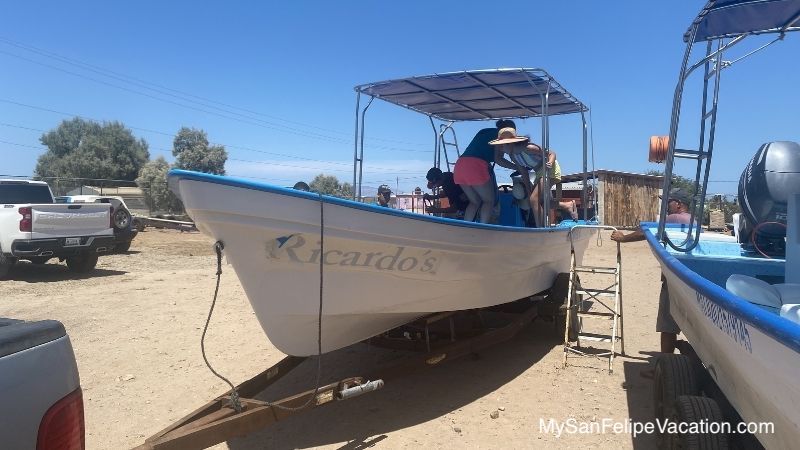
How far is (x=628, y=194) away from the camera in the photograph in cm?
2209

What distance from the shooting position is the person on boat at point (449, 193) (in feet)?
20.6

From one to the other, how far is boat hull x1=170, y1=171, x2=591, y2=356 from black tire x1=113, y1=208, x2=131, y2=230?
36.1 feet

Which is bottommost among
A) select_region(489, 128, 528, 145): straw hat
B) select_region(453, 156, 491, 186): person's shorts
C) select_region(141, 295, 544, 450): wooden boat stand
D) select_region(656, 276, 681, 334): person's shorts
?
select_region(141, 295, 544, 450): wooden boat stand

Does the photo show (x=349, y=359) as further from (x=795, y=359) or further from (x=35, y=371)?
(x=795, y=359)

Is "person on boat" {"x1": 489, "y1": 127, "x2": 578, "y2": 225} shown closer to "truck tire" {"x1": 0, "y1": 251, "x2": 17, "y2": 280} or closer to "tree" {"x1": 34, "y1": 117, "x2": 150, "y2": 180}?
"truck tire" {"x1": 0, "y1": 251, "x2": 17, "y2": 280}

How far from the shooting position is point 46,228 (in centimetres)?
945

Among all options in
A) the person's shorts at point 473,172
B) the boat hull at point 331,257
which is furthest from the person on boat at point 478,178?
the boat hull at point 331,257

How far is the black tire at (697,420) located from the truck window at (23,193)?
11568 millimetres

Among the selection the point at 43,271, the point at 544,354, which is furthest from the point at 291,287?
the point at 43,271

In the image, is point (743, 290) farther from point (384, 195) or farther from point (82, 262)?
point (82, 262)

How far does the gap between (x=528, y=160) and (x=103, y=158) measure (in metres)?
41.8

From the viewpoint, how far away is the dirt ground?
147 inches

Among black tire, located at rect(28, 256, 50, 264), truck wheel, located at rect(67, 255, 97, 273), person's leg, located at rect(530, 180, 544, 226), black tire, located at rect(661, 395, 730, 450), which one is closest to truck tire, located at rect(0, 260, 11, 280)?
black tire, located at rect(28, 256, 50, 264)

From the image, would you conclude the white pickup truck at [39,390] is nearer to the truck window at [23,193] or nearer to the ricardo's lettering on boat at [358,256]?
the ricardo's lettering on boat at [358,256]
